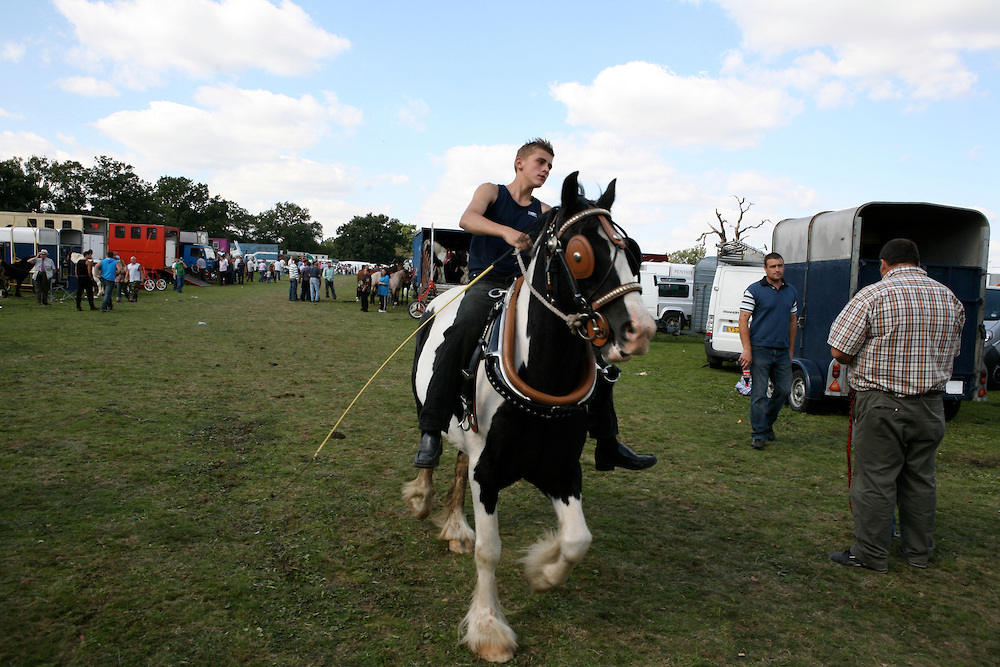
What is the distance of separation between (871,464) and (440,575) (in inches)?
121

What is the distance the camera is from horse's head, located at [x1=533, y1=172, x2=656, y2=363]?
8.56 ft

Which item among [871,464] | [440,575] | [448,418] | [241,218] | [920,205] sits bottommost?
[440,575]

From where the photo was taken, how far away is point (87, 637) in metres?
3.12

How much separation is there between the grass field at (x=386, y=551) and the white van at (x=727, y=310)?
19.3 feet

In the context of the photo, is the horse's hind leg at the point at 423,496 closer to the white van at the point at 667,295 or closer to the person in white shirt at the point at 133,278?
the white van at the point at 667,295

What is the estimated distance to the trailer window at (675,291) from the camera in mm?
23375

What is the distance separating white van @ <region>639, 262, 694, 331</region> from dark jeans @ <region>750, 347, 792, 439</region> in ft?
51.1

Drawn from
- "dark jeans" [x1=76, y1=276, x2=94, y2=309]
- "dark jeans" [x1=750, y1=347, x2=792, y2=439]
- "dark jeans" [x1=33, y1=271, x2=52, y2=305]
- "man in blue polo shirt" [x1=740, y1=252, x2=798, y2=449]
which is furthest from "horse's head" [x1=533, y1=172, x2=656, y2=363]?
"dark jeans" [x1=33, y1=271, x2=52, y2=305]

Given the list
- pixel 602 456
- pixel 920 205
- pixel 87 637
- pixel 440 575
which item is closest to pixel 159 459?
pixel 87 637

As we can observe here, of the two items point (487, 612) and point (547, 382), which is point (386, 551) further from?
point (547, 382)

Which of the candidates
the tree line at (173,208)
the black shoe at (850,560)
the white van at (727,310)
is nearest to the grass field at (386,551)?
the black shoe at (850,560)

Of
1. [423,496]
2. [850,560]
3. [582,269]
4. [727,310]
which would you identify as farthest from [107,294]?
[850,560]

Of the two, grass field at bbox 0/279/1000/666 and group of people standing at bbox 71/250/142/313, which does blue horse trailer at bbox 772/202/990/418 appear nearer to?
grass field at bbox 0/279/1000/666

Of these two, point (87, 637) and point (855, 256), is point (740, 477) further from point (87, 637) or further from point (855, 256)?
point (87, 637)
